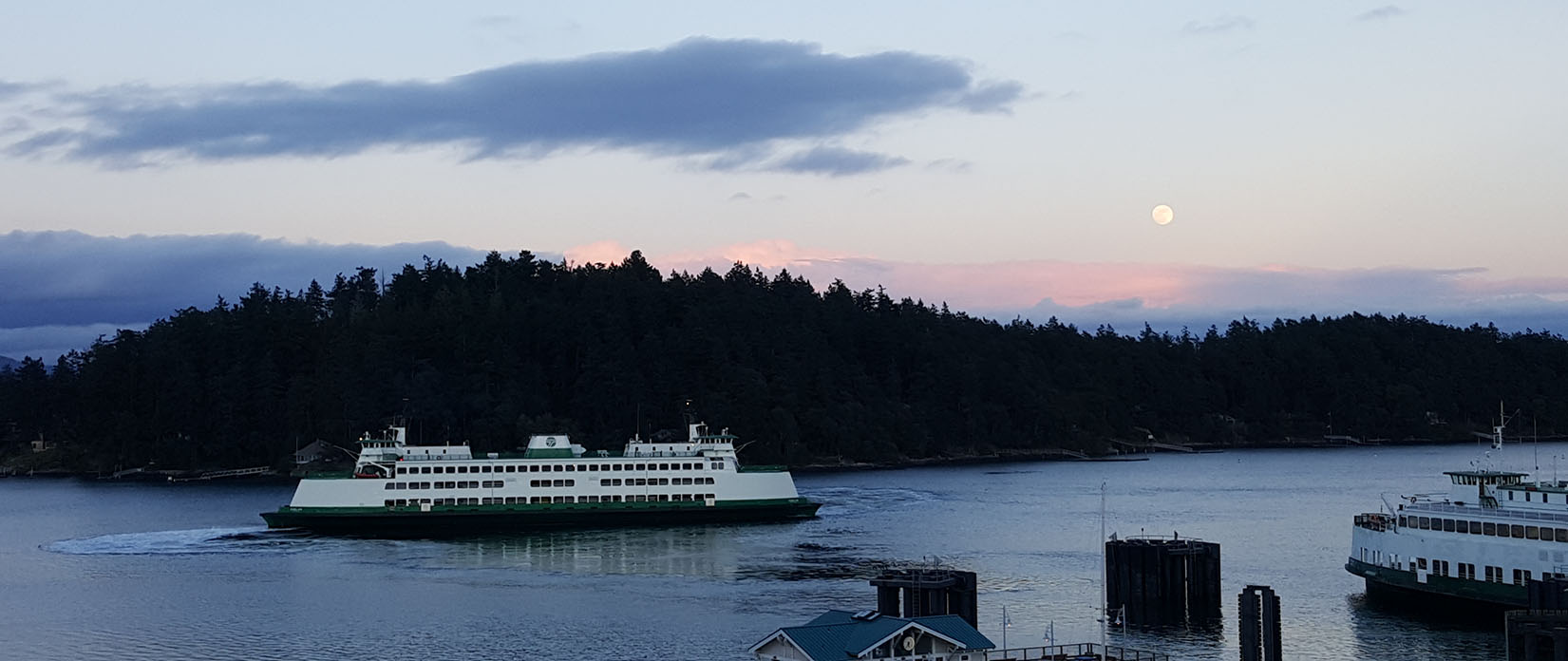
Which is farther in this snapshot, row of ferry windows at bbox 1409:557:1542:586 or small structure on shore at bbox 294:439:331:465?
small structure on shore at bbox 294:439:331:465

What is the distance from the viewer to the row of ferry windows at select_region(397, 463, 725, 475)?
288 ft

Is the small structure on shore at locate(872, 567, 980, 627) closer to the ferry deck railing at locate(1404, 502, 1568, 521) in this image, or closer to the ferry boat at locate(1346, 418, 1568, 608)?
the ferry boat at locate(1346, 418, 1568, 608)

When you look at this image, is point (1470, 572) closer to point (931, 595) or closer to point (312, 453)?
point (931, 595)

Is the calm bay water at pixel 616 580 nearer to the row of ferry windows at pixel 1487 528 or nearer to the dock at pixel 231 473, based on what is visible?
the row of ferry windows at pixel 1487 528

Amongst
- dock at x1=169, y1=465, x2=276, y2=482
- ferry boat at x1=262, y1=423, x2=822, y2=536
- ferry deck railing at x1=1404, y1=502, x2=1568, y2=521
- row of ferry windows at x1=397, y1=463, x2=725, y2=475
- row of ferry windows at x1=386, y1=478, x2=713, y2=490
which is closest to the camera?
ferry deck railing at x1=1404, y1=502, x2=1568, y2=521

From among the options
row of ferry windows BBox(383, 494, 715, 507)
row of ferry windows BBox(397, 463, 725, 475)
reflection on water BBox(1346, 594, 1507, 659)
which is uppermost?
row of ferry windows BBox(397, 463, 725, 475)

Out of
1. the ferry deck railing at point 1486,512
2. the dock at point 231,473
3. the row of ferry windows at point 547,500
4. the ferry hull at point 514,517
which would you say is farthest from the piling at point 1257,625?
the dock at point 231,473

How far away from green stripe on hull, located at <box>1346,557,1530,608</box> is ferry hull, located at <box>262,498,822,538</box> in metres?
40.9

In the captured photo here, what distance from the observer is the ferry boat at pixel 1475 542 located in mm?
49562

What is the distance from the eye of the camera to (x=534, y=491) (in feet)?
291

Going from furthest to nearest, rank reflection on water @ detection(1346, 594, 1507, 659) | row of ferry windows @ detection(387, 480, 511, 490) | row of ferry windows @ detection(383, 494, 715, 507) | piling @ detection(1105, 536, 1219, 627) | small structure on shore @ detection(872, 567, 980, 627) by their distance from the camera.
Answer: row of ferry windows @ detection(387, 480, 511, 490)
row of ferry windows @ detection(383, 494, 715, 507)
piling @ detection(1105, 536, 1219, 627)
small structure on shore @ detection(872, 567, 980, 627)
reflection on water @ detection(1346, 594, 1507, 659)

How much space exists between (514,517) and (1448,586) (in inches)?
2047

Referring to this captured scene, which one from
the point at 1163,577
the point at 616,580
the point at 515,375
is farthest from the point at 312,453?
the point at 1163,577

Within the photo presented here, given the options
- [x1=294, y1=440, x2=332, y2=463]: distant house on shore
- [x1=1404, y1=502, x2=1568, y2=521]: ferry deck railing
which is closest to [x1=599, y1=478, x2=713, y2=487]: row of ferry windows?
[x1=1404, y1=502, x2=1568, y2=521]: ferry deck railing
